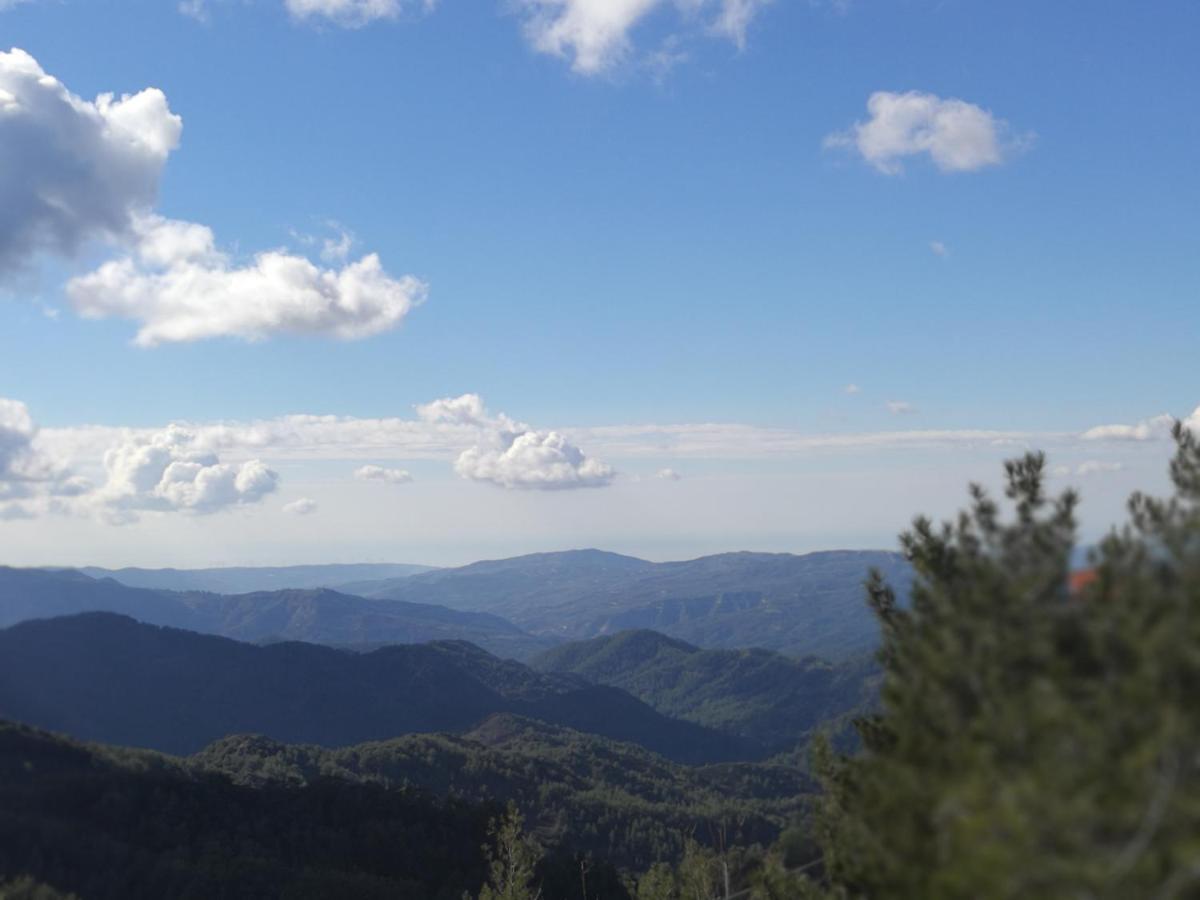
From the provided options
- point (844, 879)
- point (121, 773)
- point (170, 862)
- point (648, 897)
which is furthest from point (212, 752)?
point (844, 879)

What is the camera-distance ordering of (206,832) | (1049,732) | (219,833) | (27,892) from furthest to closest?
(206,832) → (219,833) → (27,892) → (1049,732)

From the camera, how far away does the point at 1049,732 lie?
7.16 metres

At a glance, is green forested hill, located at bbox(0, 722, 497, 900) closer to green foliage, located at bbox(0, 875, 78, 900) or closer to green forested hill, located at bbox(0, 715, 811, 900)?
green forested hill, located at bbox(0, 715, 811, 900)

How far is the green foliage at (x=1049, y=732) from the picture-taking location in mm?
6410

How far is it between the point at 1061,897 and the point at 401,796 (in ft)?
413

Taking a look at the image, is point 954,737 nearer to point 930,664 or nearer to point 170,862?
point 930,664

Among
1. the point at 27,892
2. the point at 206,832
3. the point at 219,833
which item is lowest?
the point at 219,833

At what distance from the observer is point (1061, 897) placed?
20.9 feet

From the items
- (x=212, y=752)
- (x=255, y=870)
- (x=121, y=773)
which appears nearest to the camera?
(x=255, y=870)

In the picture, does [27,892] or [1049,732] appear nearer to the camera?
[1049,732]

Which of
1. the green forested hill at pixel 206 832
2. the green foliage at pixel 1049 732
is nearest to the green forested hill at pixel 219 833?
the green forested hill at pixel 206 832

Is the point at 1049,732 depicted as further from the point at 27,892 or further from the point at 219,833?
the point at 219,833

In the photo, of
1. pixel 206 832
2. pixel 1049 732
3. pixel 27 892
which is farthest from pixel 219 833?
pixel 1049 732

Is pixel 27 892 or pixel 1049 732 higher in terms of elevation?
pixel 1049 732
